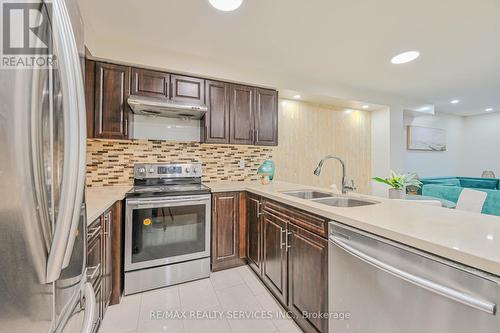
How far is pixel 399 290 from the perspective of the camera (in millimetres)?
927

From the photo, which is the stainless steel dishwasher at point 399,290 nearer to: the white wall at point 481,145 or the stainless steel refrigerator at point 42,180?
the stainless steel refrigerator at point 42,180

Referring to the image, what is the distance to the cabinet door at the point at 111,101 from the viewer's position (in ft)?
7.03

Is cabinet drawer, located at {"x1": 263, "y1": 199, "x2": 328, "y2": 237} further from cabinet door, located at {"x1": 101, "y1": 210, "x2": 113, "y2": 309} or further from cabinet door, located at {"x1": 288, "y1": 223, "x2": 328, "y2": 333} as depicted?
cabinet door, located at {"x1": 101, "y1": 210, "x2": 113, "y2": 309}

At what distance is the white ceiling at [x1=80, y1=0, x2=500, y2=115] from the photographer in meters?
1.72

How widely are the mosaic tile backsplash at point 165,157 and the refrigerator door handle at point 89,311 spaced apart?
1.91m

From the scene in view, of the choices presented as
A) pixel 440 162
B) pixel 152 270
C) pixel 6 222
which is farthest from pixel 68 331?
pixel 440 162

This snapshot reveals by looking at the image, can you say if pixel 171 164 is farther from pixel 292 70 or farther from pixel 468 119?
pixel 468 119

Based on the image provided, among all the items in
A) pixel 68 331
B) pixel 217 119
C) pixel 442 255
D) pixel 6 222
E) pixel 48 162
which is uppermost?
pixel 217 119

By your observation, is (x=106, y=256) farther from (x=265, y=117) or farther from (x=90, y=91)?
(x=265, y=117)

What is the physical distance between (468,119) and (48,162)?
322 inches

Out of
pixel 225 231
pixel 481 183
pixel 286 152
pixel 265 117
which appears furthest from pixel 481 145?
pixel 225 231

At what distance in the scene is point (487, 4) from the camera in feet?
5.47

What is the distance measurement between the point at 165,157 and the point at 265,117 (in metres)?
1.33

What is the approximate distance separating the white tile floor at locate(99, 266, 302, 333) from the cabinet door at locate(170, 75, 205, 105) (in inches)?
74.3
